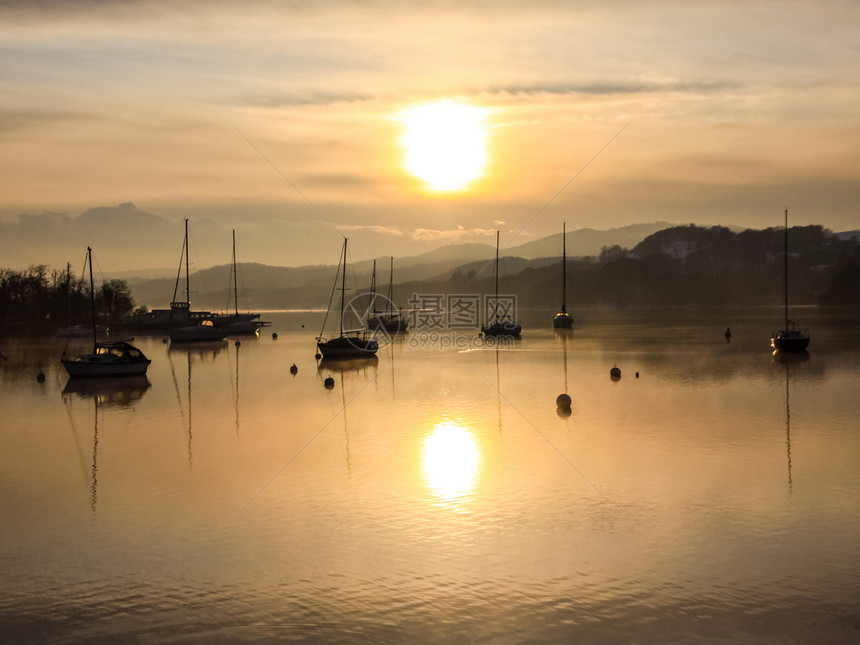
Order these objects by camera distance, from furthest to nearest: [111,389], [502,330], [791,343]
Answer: [502,330], [791,343], [111,389]

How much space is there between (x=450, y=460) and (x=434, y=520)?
9.50m

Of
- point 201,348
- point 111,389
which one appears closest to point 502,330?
point 201,348

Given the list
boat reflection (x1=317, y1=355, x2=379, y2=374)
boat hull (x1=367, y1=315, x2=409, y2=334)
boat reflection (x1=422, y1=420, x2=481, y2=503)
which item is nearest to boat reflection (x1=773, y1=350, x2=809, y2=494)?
boat reflection (x1=422, y1=420, x2=481, y2=503)

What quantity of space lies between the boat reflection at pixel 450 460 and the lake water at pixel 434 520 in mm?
181

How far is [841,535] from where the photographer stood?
2155 centimetres

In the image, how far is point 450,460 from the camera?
109 ft

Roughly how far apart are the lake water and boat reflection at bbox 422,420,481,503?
18 cm

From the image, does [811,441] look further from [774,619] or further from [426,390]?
[426,390]

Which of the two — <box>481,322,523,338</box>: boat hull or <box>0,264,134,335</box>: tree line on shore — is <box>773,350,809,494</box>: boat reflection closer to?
<box>481,322,523,338</box>: boat hull

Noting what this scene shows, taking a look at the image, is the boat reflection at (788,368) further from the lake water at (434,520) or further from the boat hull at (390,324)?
the boat hull at (390,324)

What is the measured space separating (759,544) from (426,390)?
39.9 meters

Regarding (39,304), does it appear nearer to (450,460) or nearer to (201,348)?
(201,348)

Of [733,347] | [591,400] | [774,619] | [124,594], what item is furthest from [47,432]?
[733,347]

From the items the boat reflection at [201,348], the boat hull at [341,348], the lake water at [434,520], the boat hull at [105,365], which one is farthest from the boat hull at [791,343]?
the boat reflection at [201,348]
